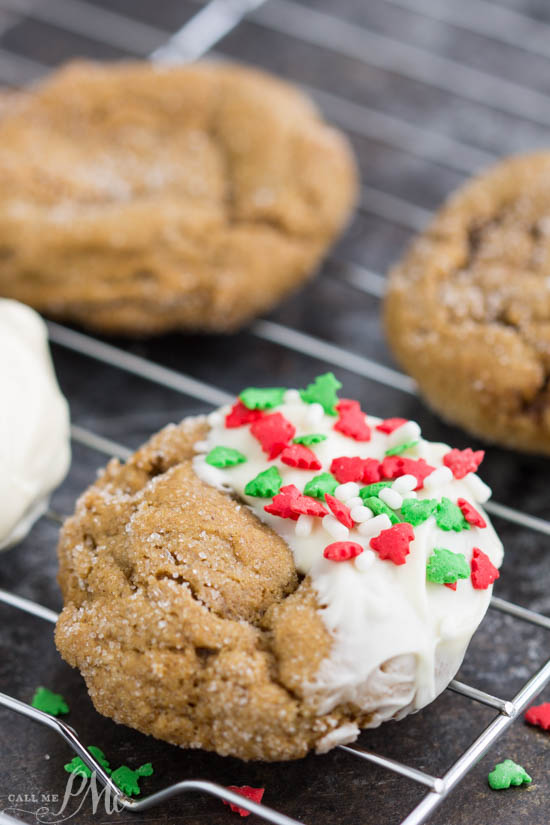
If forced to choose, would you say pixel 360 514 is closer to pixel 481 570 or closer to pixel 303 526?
pixel 303 526

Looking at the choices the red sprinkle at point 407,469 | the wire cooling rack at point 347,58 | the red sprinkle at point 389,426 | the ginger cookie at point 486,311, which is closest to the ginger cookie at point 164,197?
the wire cooling rack at point 347,58

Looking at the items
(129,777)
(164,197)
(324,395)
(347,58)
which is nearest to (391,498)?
(324,395)

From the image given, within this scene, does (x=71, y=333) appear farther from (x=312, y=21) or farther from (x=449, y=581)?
(x=312, y=21)

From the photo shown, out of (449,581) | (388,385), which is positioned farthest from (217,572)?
(388,385)

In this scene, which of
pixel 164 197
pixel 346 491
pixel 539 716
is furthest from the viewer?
pixel 164 197

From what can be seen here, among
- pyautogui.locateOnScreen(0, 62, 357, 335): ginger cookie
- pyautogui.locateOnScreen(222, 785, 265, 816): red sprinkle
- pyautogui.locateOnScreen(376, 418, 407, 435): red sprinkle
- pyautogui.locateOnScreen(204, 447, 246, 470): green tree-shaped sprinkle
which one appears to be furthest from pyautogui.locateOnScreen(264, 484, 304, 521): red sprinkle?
pyautogui.locateOnScreen(0, 62, 357, 335): ginger cookie
